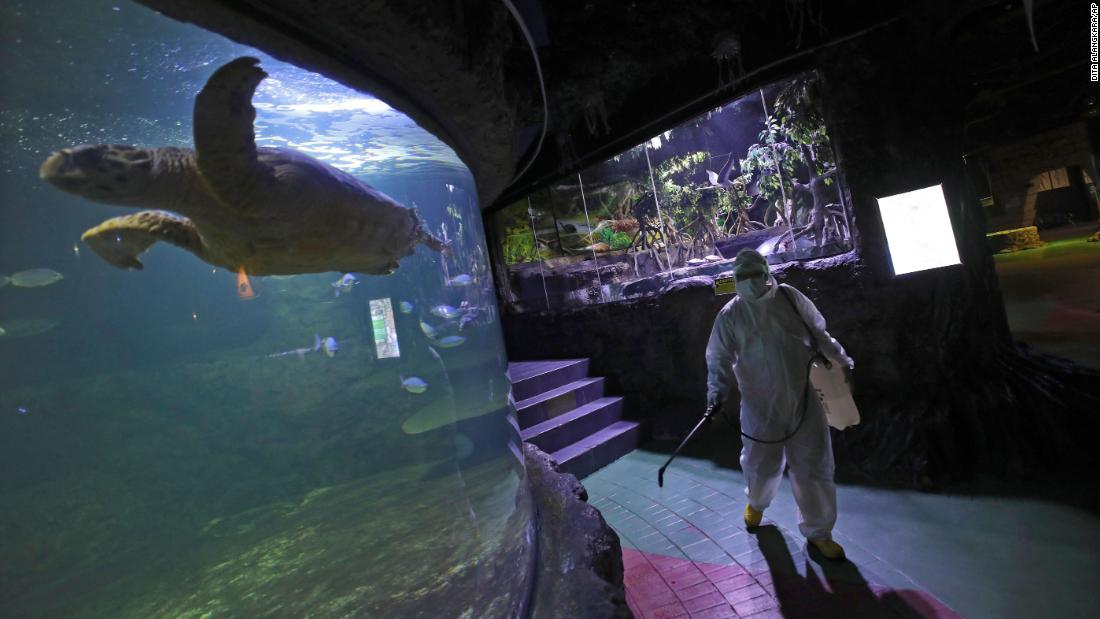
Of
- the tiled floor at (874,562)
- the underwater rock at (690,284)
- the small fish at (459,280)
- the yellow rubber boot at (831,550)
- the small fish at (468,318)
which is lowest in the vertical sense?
Answer: the tiled floor at (874,562)

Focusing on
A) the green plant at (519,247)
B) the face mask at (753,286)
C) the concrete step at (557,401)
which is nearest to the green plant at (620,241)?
the green plant at (519,247)

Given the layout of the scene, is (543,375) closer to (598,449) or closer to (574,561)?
(598,449)

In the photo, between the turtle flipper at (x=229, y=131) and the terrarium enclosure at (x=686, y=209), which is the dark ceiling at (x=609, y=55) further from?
the terrarium enclosure at (x=686, y=209)

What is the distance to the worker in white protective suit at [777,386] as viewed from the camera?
3004 millimetres

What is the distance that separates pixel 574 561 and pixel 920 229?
4290 millimetres

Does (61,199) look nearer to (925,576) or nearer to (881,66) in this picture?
(925,576)

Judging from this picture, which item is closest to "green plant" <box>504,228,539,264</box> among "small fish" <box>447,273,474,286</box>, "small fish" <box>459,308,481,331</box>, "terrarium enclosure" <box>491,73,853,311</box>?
"terrarium enclosure" <box>491,73,853,311</box>

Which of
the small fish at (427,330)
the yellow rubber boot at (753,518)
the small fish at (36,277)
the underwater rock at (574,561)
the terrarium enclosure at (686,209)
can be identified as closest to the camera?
the underwater rock at (574,561)

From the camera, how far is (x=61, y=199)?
9.99ft

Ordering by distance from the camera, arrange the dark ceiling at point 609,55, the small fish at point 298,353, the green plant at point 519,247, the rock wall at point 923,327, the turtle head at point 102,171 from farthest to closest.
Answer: the green plant at point 519,247 → the small fish at point 298,353 → the rock wall at point 923,327 → the dark ceiling at point 609,55 → the turtle head at point 102,171

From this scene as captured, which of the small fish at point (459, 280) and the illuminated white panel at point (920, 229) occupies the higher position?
the small fish at point (459, 280)

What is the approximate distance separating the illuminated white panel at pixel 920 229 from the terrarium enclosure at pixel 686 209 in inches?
18.1

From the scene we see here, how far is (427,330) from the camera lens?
18.0 feet

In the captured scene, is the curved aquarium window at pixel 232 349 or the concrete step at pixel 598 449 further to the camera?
the concrete step at pixel 598 449
